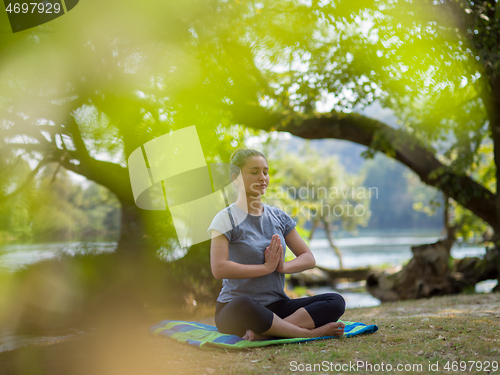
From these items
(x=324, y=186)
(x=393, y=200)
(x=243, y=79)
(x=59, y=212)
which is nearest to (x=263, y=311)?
(x=59, y=212)

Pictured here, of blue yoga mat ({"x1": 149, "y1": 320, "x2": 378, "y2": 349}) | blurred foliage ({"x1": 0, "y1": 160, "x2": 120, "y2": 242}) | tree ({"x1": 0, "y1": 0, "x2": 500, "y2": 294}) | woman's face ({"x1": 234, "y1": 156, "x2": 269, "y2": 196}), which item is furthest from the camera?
tree ({"x1": 0, "y1": 0, "x2": 500, "y2": 294})

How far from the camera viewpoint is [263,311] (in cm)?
270

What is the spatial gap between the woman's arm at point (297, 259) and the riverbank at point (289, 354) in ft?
1.67

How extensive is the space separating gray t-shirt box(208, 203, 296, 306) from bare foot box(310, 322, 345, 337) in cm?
36

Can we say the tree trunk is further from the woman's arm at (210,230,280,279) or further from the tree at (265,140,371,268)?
the tree at (265,140,371,268)

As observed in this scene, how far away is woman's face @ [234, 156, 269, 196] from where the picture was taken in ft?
9.71

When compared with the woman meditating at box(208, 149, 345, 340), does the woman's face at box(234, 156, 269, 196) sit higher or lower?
higher

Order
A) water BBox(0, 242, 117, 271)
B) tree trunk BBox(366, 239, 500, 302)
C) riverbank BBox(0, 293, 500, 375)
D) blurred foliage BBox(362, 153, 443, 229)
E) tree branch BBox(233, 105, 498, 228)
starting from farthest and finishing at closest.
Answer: blurred foliage BBox(362, 153, 443, 229) → tree branch BBox(233, 105, 498, 228) → tree trunk BBox(366, 239, 500, 302) → water BBox(0, 242, 117, 271) → riverbank BBox(0, 293, 500, 375)

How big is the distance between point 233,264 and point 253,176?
65cm

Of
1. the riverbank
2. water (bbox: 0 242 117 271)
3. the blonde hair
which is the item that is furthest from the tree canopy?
the blonde hair

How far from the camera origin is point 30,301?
4.11m

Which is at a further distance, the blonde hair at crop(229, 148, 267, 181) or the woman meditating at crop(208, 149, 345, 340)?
the blonde hair at crop(229, 148, 267, 181)

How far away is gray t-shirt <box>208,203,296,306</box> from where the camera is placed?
114 inches

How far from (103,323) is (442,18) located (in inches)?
222
